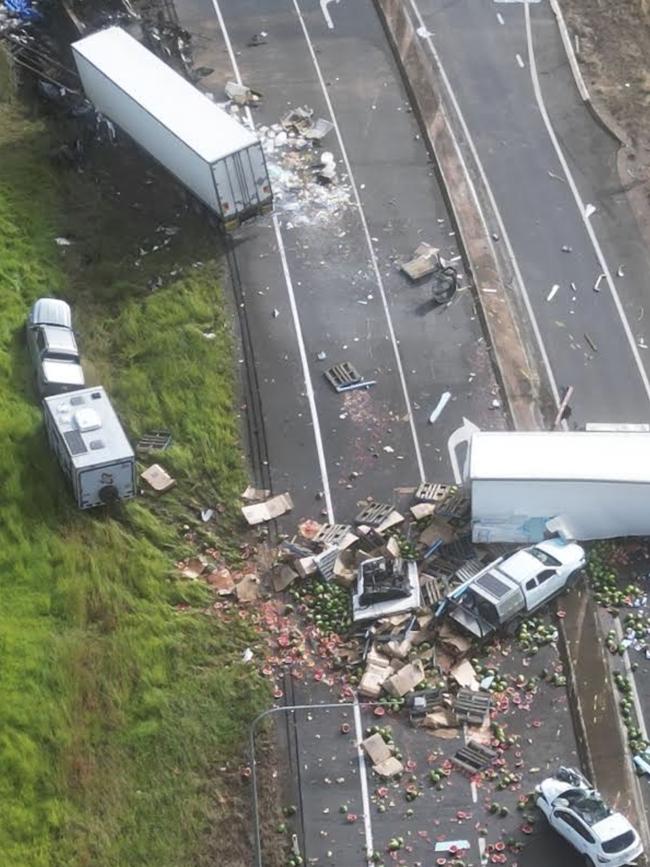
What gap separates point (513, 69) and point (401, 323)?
1486cm

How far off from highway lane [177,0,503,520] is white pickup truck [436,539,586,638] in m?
4.46

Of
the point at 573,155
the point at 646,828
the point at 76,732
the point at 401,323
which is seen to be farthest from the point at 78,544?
the point at 573,155

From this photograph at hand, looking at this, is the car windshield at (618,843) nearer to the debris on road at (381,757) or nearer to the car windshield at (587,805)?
the car windshield at (587,805)

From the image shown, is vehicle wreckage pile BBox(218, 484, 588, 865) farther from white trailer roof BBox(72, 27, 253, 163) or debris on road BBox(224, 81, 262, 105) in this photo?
debris on road BBox(224, 81, 262, 105)

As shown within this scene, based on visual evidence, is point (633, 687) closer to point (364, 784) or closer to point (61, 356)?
point (364, 784)

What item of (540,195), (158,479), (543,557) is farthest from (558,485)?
(540,195)

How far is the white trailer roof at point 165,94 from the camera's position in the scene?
41812mm

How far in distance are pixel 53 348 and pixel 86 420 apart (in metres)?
3.95

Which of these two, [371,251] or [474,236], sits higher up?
[371,251]

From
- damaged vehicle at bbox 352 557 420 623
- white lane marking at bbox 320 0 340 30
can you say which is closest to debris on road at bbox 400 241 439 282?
damaged vehicle at bbox 352 557 420 623

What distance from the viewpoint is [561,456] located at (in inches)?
1302

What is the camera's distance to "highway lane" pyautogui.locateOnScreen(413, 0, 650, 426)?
38781mm

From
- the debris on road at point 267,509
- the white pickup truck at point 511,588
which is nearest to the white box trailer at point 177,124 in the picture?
the debris on road at point 267,509

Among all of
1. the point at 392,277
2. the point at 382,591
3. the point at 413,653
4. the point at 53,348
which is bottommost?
the point at 413,653
